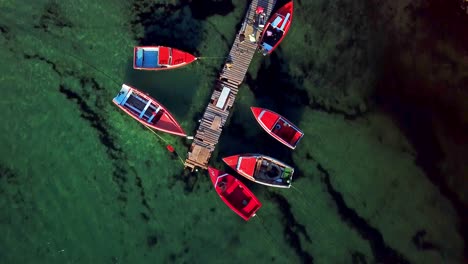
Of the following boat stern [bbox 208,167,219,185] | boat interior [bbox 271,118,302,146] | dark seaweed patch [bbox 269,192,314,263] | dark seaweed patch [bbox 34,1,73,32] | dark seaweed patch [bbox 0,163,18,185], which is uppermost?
boat interior [bbox 271,118,302,146]

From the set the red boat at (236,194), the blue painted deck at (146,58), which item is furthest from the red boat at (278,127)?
the blue painted deck at (146,58)

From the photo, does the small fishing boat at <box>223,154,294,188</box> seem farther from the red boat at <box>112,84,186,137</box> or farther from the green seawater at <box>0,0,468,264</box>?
the red boat at <box>112,84,186,137</box>

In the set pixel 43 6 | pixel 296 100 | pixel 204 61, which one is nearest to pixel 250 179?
pixel 296 100

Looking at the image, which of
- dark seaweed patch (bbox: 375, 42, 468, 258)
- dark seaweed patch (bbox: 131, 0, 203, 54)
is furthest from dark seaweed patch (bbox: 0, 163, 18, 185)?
dark seaweed patch (bbox: 375, 42, 468, 258)

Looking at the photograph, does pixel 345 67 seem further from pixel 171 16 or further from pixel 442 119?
pixel 171 16

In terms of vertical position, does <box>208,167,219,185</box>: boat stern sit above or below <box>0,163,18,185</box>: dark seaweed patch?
above

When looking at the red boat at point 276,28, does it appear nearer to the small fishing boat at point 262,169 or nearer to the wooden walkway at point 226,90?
the wooden walkway at point 226,90
